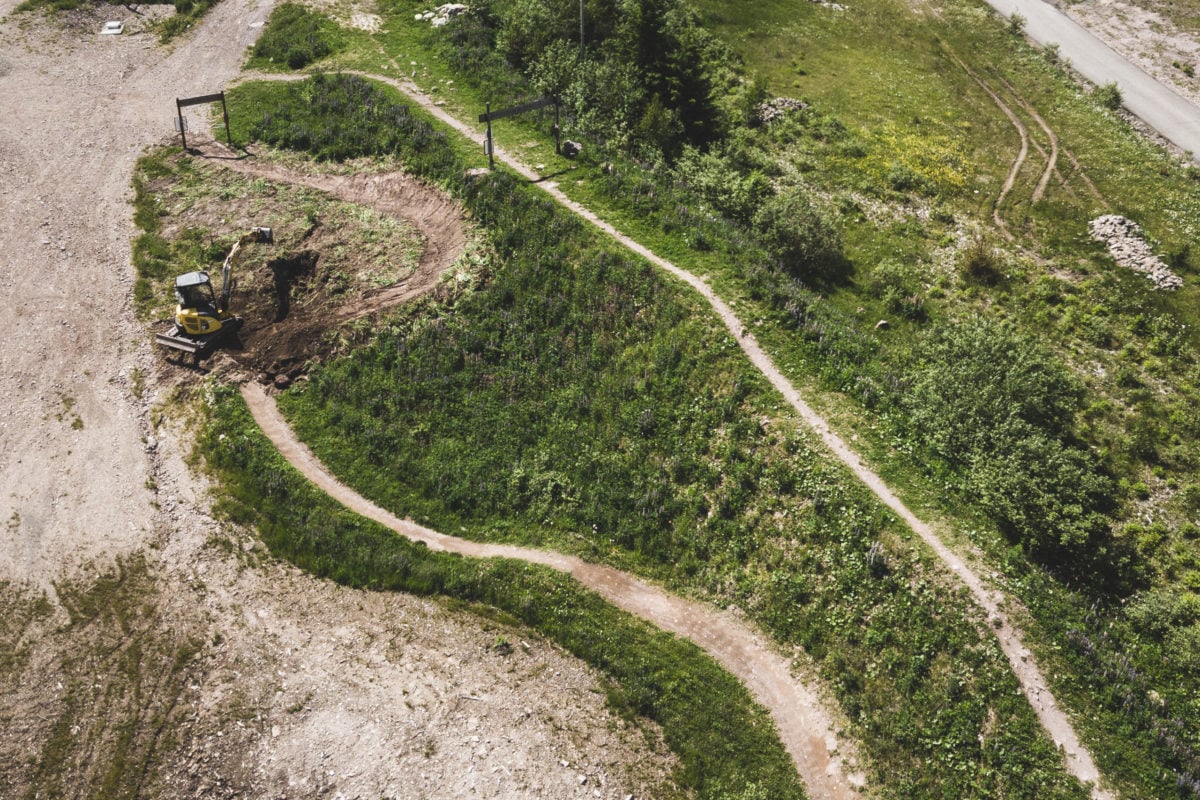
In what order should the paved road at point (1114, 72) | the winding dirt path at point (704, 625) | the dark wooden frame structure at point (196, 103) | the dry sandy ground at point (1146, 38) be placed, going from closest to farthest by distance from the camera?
the winding dirt path at point (704, 625) → the dark wooden frame structure at point (196, 103) → the paved road at point (1114, 72) → the dry sandy ground at point (1146, 38)

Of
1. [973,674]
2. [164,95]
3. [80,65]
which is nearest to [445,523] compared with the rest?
[973,674]

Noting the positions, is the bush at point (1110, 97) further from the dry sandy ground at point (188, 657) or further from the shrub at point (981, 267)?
the dry sandy ground at point (188, 657)

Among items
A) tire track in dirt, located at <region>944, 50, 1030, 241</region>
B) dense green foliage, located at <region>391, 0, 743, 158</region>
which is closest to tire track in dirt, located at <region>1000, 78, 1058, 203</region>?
tire track in dirt, located at <region>944, 50, 1030, 241</region>

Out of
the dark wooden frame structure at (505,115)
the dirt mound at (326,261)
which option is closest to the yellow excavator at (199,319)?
the dirt mound at (326,261)

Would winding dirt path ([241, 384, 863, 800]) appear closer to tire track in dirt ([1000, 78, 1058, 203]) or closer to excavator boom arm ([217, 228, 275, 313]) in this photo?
excavator boom arm ([217, 228, 275, 313])

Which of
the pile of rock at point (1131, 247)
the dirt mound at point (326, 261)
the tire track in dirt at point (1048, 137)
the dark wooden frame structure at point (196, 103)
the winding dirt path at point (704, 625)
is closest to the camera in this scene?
the winding dirt path at point (704, 625)

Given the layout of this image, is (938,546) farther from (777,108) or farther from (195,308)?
(777,108)

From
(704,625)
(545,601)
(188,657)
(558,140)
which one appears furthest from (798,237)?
(188,657)
